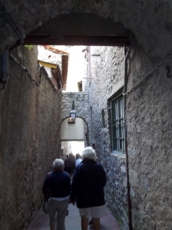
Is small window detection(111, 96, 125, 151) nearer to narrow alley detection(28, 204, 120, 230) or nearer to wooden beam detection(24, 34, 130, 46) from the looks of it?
wooden beam detection(24, 34, 130, 46)

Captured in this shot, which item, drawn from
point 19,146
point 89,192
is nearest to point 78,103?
point 19,146

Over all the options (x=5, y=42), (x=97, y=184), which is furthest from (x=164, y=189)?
(x=5, y=42)

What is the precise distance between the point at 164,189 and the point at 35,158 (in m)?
3.01

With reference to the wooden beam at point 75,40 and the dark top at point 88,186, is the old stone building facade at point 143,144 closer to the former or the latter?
the wooden beam at point 75,40

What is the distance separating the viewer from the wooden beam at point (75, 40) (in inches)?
119

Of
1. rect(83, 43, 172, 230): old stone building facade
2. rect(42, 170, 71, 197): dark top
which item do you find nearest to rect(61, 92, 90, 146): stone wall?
rect(83, 43, 172, 230): old stone building facade

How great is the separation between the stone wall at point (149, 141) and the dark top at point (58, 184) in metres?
0.96

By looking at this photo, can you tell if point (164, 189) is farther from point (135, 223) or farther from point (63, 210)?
point (63, 210)

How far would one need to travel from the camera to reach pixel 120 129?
13.8 ft

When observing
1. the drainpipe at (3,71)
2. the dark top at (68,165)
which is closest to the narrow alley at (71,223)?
the drainpipe at (3,71)

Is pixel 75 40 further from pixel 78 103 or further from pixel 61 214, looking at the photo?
pixel 78 103

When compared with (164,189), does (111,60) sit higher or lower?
higher

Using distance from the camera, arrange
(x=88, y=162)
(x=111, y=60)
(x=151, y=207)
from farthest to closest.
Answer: (x=111, y=60) < (x=88, y=162) < (x=151, y=207)

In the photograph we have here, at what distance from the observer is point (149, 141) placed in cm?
246
